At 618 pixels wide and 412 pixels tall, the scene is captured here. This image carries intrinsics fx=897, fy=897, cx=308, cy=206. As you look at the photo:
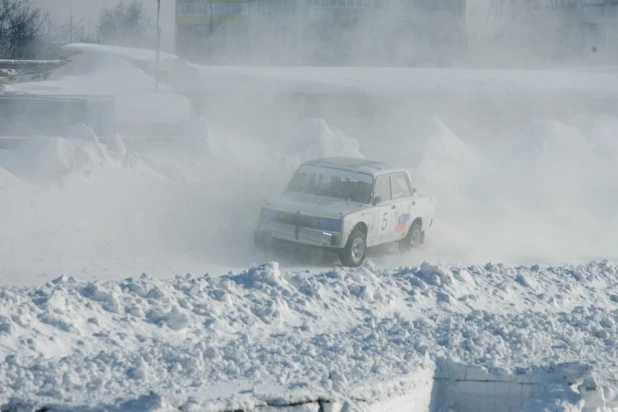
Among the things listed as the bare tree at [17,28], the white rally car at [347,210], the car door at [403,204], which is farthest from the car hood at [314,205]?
the bare tree at [17,28]

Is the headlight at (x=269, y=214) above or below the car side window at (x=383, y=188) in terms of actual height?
below

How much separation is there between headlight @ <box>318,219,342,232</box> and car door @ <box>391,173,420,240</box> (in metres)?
1.45

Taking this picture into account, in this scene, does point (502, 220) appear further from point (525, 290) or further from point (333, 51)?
point (333, 51)

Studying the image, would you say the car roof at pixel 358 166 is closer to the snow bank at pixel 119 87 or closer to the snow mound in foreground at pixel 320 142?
the snow mound in foreground at pixel 320 142

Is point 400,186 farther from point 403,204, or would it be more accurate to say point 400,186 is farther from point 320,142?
point 320,142

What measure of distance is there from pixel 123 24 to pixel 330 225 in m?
82.1

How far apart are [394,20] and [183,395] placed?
45439 mm

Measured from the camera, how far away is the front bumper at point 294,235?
11867 mm

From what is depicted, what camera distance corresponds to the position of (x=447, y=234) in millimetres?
15156

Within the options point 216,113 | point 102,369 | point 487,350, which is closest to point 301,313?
point 487,350

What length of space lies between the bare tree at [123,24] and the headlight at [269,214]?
3023 inches

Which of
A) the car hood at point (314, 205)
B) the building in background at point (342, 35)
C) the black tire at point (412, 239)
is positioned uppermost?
the building in background at point (342, 35)

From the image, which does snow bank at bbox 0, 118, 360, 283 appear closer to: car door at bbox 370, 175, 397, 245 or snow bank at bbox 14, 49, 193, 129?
car door at bbox 370, 175, 397, 245

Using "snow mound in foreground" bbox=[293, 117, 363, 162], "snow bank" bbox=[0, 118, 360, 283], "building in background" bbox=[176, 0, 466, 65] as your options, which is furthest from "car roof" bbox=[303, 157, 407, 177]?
"building in background" bbox=[176, 0, 466, 65]
